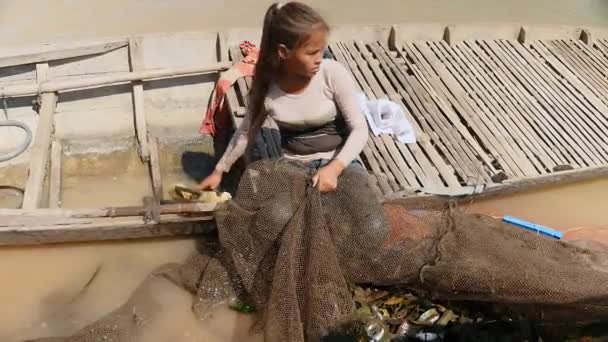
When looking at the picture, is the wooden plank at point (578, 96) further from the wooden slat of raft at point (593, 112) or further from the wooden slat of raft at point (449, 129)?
the wooden slat of raft at point (449, 129)

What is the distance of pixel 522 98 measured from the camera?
4.88 m

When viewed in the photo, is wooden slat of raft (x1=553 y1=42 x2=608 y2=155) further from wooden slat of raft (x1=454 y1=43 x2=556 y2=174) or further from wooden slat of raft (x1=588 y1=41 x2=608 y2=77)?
wooden slat of raft (x1=454 y1=43 x2=556 y2=174)

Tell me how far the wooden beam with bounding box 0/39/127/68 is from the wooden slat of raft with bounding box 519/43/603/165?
348 cm

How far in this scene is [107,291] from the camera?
3453mm

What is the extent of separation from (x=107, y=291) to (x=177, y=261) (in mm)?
422

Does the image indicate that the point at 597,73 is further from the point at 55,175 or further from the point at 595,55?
the point at 55,175

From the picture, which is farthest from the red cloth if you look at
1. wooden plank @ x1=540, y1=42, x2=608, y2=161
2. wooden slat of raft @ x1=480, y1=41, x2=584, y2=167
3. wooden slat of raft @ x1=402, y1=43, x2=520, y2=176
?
wooden plank @ x1=540, y1=42, x2=608, y2=161

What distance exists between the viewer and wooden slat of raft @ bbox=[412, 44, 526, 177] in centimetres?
421

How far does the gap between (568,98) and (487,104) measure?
2.52 feet

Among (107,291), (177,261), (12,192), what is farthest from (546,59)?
(12,192)

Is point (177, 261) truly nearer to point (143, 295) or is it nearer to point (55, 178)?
point (143, 295)

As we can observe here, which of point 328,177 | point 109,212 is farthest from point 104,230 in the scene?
point 328,177

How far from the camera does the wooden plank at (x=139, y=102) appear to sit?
4.55 m

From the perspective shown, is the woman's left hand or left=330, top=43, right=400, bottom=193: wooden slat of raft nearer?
the woman's left hand
